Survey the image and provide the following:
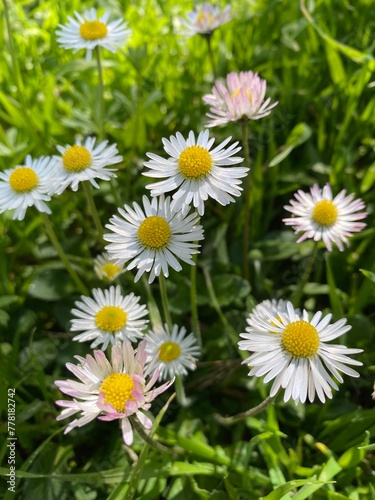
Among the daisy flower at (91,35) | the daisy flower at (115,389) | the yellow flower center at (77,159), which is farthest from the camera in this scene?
the daisy flower at (91,35)

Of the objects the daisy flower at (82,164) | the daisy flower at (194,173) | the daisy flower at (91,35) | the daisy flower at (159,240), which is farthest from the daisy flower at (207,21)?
the daisy flower at (159,240)

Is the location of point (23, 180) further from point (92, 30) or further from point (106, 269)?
point (92, 30)

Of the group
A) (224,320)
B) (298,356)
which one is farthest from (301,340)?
(224,320)

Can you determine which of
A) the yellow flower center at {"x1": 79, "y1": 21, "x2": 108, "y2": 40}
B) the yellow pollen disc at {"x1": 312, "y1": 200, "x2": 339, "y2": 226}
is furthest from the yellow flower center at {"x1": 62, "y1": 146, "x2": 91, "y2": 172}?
the yellow pollen disc at {"x1": 312, "y1": 200, "x2": 339, "y2": 226}

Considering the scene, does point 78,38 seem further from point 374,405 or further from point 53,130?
point 374,405

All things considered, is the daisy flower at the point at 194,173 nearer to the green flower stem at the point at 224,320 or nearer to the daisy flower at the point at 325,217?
the daisy flower at the point at 325,217

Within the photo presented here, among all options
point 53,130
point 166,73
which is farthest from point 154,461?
point 166,73
